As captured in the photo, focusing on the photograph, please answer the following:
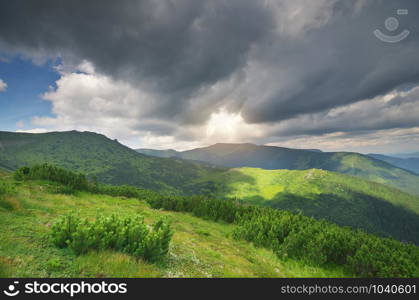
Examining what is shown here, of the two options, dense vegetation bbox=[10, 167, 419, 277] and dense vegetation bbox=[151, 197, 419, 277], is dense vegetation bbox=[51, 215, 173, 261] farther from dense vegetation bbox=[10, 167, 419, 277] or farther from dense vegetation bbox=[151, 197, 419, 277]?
dense vegetation bbox=[151, 197, 419, 277]

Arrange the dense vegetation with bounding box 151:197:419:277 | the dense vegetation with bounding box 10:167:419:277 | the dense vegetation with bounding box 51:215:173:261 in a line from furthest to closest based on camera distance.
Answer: the dense vegetation with bounding box 151:197:419:277
the dense vegetation with bounding box 10:167:419:277
the dense vegetation with bounding box 51:215:173:261

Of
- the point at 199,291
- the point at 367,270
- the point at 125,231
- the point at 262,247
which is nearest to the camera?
the point at 199,291

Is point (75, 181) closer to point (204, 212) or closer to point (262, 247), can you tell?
point (204, 212)

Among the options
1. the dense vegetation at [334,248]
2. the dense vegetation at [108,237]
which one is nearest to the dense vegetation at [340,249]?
the dense vegetation at [334,248]

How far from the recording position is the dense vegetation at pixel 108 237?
295 inches

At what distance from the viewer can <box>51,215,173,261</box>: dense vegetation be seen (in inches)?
295

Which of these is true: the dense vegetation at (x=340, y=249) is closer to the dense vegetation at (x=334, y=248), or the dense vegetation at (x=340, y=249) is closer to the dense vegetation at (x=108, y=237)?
the dense vegetation at (x=334, y=248)

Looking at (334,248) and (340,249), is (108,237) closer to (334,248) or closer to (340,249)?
(334,248)

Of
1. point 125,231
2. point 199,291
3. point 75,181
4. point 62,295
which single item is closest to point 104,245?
point 125,231

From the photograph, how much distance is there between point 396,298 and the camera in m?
8.71

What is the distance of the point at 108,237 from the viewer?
794 cm

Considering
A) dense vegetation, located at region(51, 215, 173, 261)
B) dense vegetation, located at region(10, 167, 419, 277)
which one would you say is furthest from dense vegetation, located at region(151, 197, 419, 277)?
dense vegetation, located at region(51, 215, 173, 261)

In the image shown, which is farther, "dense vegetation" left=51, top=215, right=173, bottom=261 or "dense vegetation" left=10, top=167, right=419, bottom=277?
"dense vegetation" left=10, top=167, right=419, bottom=277

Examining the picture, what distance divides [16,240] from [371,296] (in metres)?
15.7
